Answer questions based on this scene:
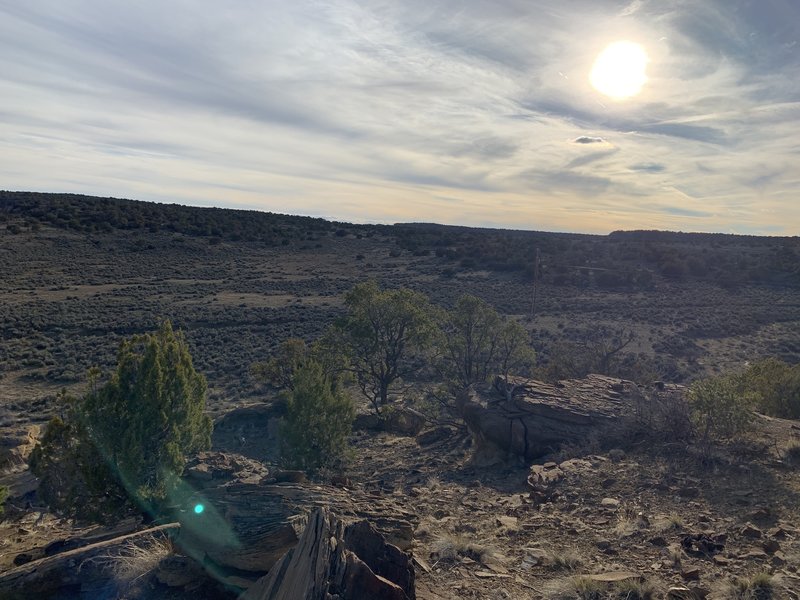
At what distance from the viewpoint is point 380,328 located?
22625 millimetres

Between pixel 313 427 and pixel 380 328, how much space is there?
28.3 ft

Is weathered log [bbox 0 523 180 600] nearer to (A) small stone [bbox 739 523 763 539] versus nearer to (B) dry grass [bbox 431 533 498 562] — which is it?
(B) dry grass [bbox 431 533 498 562]

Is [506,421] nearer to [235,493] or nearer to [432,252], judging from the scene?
[235,493]

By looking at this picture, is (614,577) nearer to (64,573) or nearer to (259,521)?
(259,521)

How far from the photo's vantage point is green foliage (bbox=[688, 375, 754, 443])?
37.7 feet

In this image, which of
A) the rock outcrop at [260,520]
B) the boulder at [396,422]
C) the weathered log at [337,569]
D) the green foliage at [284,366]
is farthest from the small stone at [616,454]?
the green foliage at [284,366]

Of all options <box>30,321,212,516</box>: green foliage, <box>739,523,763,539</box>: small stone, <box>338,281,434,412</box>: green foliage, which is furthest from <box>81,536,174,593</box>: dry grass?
<box>338,281,434,412</box>: green foliage

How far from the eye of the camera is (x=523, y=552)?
8484 millimetres

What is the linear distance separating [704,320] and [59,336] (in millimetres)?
41135

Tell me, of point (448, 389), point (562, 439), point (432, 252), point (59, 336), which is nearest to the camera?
point (562, 439)

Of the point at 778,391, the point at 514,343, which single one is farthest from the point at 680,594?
the point at 514,343

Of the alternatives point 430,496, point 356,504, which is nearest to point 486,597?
point 356,504

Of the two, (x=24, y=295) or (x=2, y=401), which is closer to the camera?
(x=2, y=401)

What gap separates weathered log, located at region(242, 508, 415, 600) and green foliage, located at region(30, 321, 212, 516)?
3.89 meters
